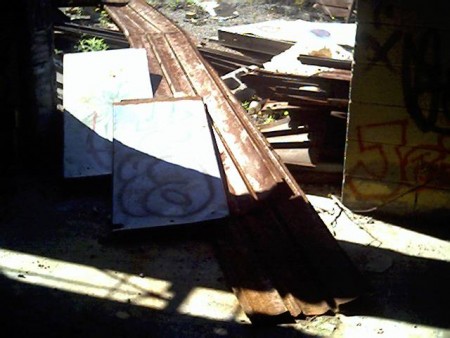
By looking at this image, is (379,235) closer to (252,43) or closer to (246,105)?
(246,105)

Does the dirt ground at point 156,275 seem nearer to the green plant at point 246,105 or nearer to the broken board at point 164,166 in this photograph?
the broken board at point 164,166

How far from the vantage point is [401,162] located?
5.68 m

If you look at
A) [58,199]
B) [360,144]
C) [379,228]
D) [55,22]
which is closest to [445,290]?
[379,228]

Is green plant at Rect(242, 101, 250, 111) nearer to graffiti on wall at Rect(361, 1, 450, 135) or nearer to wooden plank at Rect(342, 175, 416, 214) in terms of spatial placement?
wooden plank at Rect(342, 175, 416, 214)

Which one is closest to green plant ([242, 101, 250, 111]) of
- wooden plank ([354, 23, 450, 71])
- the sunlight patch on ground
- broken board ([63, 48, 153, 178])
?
broken board ([63, 48, 153, 178])

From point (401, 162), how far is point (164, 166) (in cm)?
225

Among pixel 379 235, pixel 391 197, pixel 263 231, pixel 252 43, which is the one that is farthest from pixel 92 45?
pixel 379 235

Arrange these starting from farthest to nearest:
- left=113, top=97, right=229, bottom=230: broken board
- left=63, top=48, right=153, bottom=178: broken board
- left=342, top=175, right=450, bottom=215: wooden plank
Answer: left=63, top=48, right=153, bottom=178: broken board, left=342, top=175, right=450, bottom=215: wooden plank, left=113, top=97, right=229, bottom=230: broken board

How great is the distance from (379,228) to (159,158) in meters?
2.22

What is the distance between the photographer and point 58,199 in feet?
20.2

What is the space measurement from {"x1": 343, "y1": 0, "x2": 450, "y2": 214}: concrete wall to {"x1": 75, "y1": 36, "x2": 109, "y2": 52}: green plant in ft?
16.9

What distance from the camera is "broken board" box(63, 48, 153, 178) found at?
20.6 feet

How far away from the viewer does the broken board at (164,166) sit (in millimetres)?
5512

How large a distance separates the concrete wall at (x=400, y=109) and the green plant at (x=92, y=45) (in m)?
5.15
